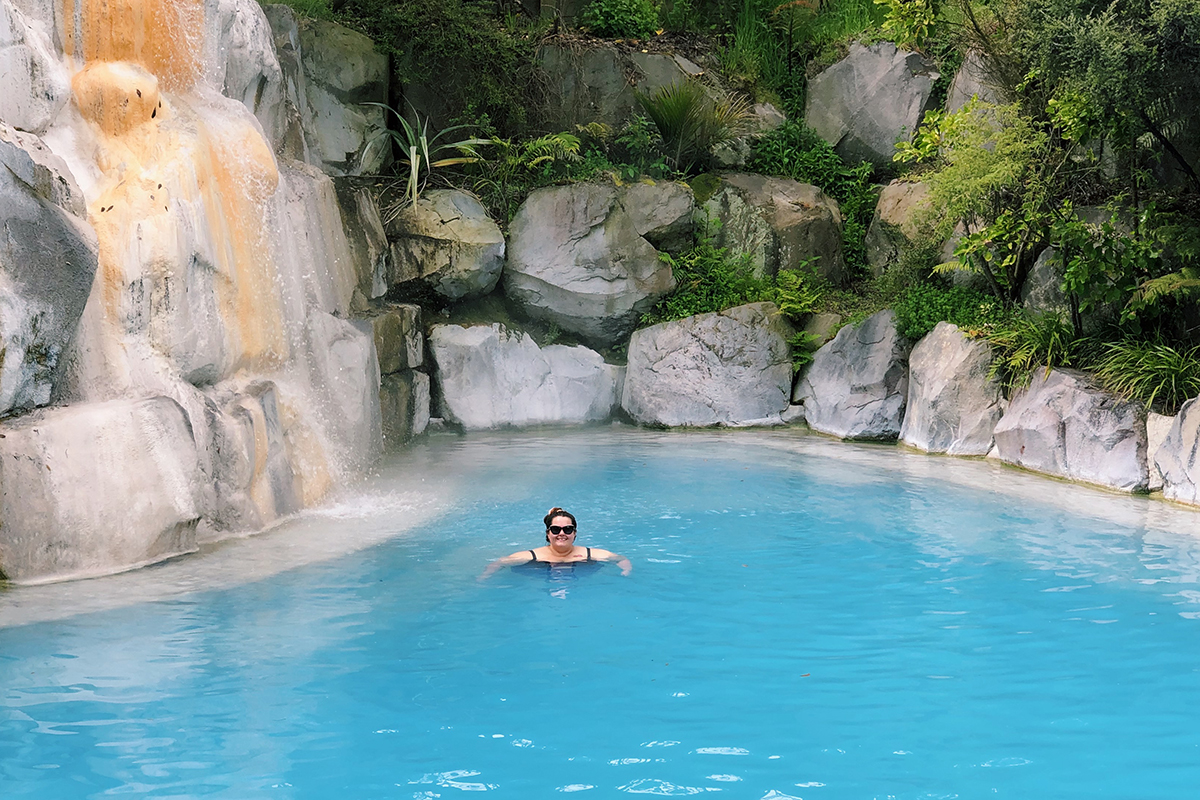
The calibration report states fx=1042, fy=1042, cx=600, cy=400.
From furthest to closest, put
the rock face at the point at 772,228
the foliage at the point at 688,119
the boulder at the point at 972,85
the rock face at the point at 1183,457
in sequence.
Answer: the rock face at the point at 772,228 → the foliage at the point at 688,119 → the boulder at the point at 972,85 → the rock face at the point at 1183,457

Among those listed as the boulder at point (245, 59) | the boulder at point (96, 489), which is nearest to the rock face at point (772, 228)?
the boulder at point (245, 59)

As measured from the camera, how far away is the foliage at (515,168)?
13.1 m

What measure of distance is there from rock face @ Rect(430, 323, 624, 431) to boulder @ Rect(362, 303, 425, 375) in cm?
37

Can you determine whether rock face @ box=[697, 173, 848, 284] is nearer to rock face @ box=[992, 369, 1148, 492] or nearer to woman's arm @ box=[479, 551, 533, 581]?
rock face @ box=[992, 369, 1148, 492]

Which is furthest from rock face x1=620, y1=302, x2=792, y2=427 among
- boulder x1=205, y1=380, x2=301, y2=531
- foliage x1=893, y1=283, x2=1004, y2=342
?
boulder x1=205, y1=380, x2=301, y2=531

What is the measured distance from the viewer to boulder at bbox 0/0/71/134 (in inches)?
271

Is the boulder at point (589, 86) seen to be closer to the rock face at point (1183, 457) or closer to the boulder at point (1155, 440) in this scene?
the boulder at point (1155, 440)

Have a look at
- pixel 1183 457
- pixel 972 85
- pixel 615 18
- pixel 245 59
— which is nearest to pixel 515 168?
pixel 615 18

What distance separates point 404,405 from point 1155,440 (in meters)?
7.37

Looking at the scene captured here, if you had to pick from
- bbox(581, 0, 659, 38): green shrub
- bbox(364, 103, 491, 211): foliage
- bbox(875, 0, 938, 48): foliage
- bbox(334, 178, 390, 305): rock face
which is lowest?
bbox(334, 178, 390, 305): rock face

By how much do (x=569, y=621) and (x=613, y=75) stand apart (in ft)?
34.1

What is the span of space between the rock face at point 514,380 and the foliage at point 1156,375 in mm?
5827

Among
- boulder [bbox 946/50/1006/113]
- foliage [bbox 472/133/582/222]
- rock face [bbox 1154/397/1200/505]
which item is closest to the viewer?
rock face [bbox 1154/397/1200/505]

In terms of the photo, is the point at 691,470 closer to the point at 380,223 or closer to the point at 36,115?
the point at 380,223
